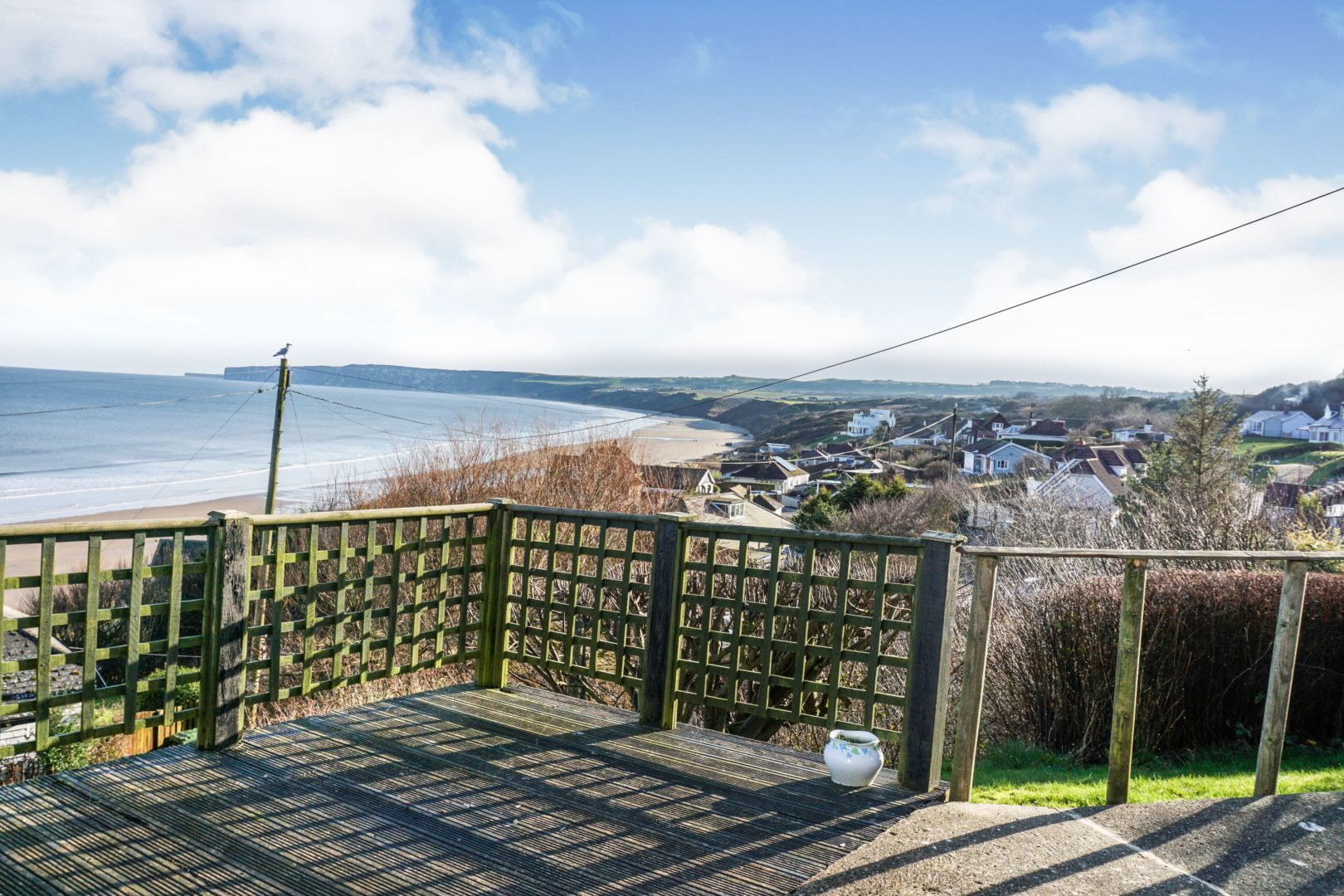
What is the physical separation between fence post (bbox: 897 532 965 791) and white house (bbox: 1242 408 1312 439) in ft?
190

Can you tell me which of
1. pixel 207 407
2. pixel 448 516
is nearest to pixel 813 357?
pixel 448 516

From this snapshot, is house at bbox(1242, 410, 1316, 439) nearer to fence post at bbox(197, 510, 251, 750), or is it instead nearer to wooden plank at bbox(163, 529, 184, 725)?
fence post at bbox(197, 510, 251, 750)

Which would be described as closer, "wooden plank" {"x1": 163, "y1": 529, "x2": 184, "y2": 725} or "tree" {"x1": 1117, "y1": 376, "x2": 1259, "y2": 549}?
"wooden plank" {"x1": 163, "y1": 529, "x2": 184, "y2": 725}

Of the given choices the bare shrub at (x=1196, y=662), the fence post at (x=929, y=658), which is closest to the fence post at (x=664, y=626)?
the fence post at (x=929, y=658)

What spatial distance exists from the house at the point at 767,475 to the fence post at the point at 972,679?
4221 cm

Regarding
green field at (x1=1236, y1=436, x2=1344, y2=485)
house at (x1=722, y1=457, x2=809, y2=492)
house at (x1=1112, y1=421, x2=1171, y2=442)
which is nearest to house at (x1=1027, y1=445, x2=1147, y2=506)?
green field at (x1=1236, y1=436, x2=1344, y2=485)

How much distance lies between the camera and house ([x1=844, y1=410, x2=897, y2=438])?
65.6 m

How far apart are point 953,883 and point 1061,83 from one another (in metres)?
15.0

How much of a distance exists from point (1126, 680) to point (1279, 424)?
64.7 meters

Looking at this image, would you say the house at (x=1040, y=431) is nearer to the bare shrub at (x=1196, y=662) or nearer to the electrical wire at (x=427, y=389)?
the electrical wire at (x=427, y=389)

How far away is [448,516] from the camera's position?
14.1 ft

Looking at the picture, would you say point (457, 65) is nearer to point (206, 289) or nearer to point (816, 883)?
point (816, 883)

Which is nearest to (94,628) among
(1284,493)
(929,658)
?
(929,658)

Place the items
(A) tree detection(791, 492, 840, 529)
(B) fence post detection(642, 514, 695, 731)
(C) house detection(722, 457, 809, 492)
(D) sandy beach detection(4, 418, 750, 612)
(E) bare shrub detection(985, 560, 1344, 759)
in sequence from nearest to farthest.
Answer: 1. (B) fence post detection(642, 514, 695, 731)
2. (E) bare shrub detection(985, 560, 1344, 759)
3. (D) sandy beach detection(4, 418, 750, 612)
4. (A) tree detection(791, 492, 840, 529)
5. (C) house detection(722, 457, 809, 492)
